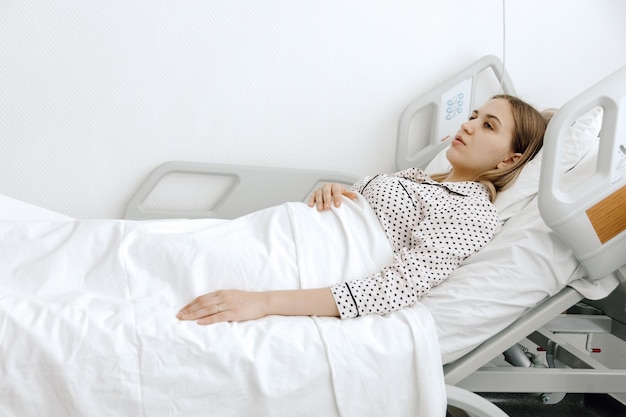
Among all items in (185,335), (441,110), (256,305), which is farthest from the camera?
(441,110)

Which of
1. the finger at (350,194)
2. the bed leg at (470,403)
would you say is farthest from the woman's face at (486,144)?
the bed leg at (470,403)

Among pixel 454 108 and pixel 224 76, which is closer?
pixel 224 76

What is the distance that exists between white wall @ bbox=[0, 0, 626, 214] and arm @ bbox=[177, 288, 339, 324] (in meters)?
1.02

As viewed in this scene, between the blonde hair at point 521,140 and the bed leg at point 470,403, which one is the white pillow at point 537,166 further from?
the bed leg at point 470,403

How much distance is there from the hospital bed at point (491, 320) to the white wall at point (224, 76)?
0.45 m

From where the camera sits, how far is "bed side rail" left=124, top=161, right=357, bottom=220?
2.32 m

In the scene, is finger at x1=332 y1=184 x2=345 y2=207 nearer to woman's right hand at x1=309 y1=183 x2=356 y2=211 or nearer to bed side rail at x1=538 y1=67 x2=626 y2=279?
woman's right hand at x1=309 y1=183 x2=356 y2=211

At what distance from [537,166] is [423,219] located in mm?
396

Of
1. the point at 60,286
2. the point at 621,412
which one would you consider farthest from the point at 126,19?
the point at 621,412

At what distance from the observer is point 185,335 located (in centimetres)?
131

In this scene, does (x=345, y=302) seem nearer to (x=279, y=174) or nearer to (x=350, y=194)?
(x=350, y=194)

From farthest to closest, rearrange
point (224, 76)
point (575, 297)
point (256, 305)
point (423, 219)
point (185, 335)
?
point (224, 76) < point (423, 219) < point (575, 297) < point (256, 305) < point (185, 335)

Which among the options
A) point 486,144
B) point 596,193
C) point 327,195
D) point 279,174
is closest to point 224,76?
point 279,174

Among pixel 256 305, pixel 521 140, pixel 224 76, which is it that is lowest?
pixel 256 305
